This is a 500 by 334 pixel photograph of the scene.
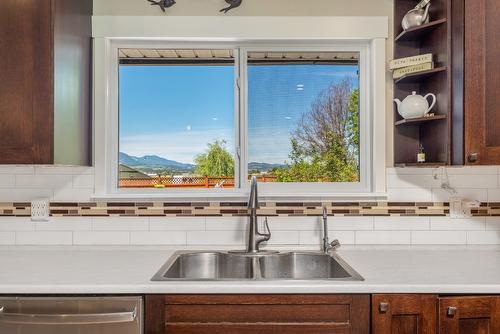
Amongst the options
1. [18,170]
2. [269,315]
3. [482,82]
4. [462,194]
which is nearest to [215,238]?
[269,315]

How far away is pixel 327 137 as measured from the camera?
2.28 metres

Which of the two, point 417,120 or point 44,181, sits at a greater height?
point 417,120

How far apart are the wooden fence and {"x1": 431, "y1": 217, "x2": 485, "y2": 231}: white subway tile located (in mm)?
847

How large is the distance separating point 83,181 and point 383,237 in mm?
1535

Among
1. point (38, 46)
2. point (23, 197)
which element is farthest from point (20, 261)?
point (38, 46)

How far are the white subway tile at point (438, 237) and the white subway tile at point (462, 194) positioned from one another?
6.6 inches

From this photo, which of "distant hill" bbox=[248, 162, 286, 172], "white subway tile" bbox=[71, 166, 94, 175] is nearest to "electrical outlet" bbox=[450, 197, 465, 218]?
"distant hill" bbox=[248, 162, 286, 172]

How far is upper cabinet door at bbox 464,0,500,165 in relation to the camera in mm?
1693

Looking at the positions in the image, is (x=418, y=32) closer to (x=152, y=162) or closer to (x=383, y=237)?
(x=383, y=237)

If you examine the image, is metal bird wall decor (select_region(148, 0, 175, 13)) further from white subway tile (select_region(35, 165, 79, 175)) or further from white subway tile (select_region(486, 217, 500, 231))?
white subway tile (select_region(486, 217, 500, 231))

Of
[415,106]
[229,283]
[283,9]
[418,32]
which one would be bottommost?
[229,283]

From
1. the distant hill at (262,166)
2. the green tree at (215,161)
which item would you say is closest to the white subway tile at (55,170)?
the green tree at (215,161)

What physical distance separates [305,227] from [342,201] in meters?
0.23

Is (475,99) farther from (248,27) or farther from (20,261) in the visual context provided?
(20,261)
